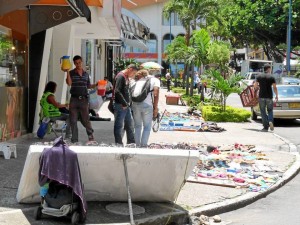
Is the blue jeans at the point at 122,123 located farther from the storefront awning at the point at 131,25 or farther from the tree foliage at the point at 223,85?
the storefront awning at the point at 131,25

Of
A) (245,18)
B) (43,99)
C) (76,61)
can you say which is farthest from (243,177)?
(245,18)

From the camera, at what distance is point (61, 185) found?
17.5 ft

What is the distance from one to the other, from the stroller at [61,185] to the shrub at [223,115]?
1231cm

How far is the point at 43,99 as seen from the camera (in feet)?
35.3

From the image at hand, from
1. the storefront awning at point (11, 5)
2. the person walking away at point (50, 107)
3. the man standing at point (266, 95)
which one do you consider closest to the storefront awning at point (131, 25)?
the man standing at point (266, 95)

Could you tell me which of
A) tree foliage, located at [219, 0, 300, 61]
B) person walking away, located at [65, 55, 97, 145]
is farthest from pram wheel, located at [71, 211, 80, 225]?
tree foliage, located at [219, 0, 300, 61]

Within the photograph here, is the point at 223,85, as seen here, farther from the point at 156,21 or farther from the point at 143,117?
the point at 156,21

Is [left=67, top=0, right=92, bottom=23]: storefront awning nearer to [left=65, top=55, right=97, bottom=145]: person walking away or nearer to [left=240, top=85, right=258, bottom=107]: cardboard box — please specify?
[left=65, top=55, right=97, bottom=145]: person walking away

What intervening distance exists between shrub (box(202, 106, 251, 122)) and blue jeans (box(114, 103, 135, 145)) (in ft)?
27.0

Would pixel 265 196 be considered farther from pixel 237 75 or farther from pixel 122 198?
pixel 237 75

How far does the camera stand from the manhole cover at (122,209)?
572 centimetres

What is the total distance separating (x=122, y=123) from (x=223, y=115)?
28.6 feet

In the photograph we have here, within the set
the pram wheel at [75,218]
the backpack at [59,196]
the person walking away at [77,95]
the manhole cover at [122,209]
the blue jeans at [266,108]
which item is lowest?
the manhole cover at [122,209]

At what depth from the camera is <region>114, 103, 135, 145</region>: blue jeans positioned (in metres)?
9.12
